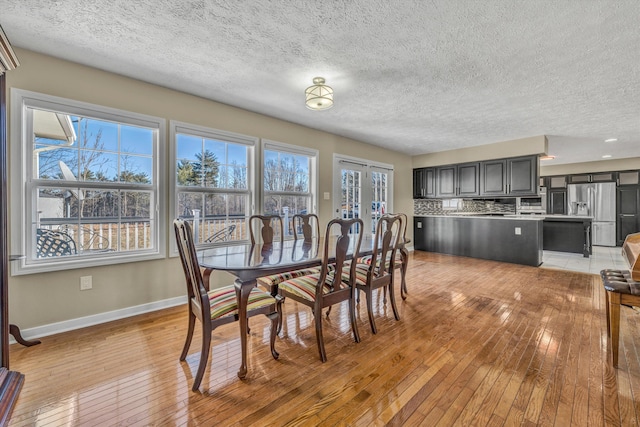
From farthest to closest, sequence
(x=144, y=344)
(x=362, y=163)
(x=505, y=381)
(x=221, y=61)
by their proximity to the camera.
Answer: (x=362, y=163)
(x=221, y=61)
(x=144, y=344)
(x=505, y=381)

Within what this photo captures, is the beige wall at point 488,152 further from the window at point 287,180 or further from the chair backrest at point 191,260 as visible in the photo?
the chair backrest at point 191,260

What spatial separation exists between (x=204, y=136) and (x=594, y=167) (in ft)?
31.9

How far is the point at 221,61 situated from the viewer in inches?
96.5

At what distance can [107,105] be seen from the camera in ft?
8.67

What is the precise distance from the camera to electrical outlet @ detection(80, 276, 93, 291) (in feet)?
8.26

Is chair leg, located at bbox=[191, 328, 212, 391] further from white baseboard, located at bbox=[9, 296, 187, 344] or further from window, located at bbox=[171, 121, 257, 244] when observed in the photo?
window, located at bbox=[171, 121, 257, 244]

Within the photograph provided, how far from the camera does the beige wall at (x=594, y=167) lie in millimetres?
6984

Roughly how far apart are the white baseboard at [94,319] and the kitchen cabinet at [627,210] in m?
10.2

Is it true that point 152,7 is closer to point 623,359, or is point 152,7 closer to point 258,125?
point 258,125

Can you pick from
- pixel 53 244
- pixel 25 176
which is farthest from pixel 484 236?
pixel 25 176

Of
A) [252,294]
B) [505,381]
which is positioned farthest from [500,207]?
[252,294]

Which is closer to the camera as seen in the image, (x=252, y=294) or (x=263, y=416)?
(x=263, y=416)

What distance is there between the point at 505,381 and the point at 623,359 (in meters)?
1.02

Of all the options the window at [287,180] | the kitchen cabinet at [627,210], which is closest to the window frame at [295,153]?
the window at [287,180]
